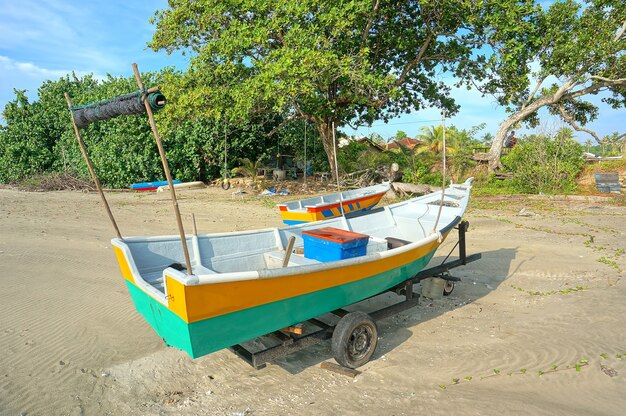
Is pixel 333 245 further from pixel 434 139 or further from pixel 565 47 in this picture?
pixel 434 139

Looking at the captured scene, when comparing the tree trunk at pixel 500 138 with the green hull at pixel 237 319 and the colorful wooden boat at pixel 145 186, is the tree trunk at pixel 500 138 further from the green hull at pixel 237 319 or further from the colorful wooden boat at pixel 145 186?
the green hull at pixel 237 319

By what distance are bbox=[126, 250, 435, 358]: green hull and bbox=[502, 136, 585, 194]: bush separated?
17.1 metres

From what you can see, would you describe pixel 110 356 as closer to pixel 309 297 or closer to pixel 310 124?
pixel 309 297

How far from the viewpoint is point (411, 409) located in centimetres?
378

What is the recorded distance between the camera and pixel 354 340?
4.49 m

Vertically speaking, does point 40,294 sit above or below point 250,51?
below

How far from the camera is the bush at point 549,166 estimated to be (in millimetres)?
18281

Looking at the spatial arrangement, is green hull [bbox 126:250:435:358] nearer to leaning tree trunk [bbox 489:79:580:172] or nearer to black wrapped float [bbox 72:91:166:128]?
black wrapped float [bbox 72:91:166:128]

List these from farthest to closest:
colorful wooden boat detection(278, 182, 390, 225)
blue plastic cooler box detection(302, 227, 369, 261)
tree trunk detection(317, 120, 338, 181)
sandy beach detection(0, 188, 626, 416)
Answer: tree trunk detection(317, 120, 338, 181), colorful wooden boat detection(278, 182, 390, 225), blue plastic cooler box detection(302, 227, 369, 261), sandy beach detection(0, 188, 626, 416)

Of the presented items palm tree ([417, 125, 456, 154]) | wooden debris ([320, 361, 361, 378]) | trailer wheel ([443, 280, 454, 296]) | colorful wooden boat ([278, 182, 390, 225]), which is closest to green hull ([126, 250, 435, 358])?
wooden debris ([320, 361, 361, 378])

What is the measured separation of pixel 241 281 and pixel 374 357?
7.21 ft

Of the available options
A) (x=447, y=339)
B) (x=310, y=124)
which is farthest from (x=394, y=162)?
(x=447, y=339)

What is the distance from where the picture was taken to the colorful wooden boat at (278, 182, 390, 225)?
1031 centimetres

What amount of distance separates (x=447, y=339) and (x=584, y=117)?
23.7m
